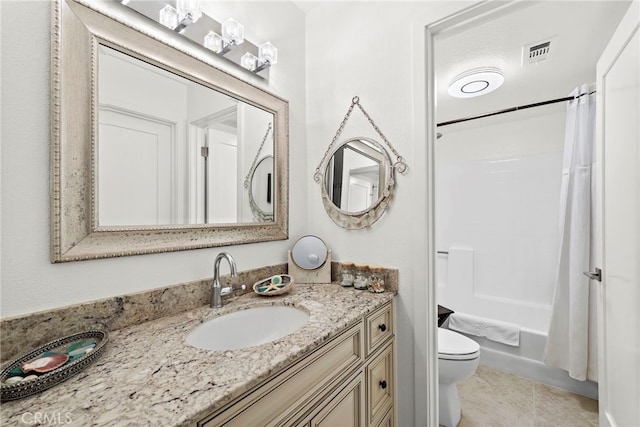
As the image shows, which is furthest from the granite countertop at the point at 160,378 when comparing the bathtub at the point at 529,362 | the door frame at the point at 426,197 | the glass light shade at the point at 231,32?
the bathtub at the point at 529,362

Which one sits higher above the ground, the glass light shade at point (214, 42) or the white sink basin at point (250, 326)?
the glass light shade at point (214, 42)

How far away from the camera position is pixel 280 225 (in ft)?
4.71

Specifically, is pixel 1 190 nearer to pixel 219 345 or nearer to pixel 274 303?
pixel 219 345

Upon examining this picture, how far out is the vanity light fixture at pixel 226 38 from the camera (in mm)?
1105

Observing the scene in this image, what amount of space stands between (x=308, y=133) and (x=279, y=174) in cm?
35

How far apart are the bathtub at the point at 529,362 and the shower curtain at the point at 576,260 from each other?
0.39ft

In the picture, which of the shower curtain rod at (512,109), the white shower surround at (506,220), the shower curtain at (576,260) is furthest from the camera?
the white shower surround at (506,220)

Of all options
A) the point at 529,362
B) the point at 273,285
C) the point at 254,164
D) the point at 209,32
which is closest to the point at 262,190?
the point at 254,164

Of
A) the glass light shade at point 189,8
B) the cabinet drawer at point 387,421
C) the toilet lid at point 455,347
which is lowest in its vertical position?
the cabinet drawer at point 387,421

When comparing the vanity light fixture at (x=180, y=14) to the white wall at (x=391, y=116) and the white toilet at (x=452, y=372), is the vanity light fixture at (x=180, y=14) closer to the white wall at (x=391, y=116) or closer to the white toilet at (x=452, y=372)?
the white wall at (x=391, y=116)

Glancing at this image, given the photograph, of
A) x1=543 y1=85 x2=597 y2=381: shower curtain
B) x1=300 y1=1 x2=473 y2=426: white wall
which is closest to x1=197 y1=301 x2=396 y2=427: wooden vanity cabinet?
x1=300 y1=1 x2=473 y2=426: white wall

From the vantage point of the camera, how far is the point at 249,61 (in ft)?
4.12

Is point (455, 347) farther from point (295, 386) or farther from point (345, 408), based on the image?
point (295, 386)

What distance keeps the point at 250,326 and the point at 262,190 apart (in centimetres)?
63
